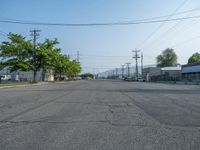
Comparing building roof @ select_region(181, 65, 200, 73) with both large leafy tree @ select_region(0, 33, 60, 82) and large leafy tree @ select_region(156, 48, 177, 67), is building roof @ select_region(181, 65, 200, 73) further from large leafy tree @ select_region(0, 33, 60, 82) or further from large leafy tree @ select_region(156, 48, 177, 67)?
large leafy tree @ select_region(156, 48, 177, 67)

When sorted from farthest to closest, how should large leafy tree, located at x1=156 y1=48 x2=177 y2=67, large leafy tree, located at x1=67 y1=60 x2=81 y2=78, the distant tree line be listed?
large leafy tree, located at x1=156 y1=48 x2=177 y2=67 → large leafy tree, located at x1=67 y1=60 x2=81 y2=78 → the distant tree line

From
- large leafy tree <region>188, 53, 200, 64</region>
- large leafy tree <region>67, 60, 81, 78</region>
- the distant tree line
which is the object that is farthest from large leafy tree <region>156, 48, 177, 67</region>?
the distant tree line

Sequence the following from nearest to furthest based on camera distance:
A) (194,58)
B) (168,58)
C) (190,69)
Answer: (190,69)
(194,58)
(168,58)

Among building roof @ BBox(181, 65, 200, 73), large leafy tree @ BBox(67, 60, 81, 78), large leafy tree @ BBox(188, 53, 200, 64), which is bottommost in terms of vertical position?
building roof @ BBox(181, 65, 200, 73)

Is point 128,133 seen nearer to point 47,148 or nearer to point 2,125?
point 47,148

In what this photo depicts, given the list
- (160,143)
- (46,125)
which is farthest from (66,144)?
(46,125)

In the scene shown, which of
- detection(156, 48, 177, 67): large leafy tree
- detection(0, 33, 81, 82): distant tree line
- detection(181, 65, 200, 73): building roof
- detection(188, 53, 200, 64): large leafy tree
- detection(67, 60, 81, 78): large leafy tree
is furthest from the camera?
detection(156, 48, 177, 67): large leafy tree

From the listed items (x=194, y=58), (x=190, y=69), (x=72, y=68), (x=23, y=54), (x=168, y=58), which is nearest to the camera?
(x=23, y=54)

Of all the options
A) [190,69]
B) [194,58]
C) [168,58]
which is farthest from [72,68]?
[168,58]

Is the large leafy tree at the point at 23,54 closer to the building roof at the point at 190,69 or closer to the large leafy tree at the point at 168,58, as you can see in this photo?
the building roof at the point at 190,69

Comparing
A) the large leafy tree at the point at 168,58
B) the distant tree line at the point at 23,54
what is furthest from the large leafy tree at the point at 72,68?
the large leafy tree at the point at 168,58

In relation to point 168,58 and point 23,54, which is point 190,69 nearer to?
point 23,54

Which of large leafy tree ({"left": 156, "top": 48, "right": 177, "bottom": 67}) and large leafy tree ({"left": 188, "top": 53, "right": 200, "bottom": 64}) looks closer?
large leafy tree ({"left": 188, "top": 53, "right": 200, "bottom": 64})

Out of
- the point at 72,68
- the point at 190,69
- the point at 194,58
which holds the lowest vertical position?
the point at 190,69
